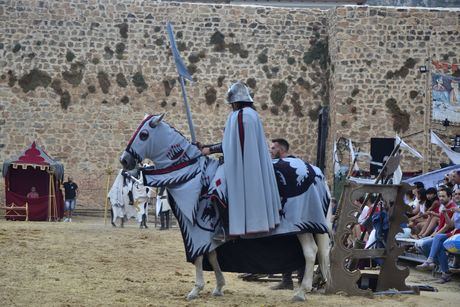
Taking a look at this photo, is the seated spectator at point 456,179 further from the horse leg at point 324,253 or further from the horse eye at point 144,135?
the horse eye at point 144,135

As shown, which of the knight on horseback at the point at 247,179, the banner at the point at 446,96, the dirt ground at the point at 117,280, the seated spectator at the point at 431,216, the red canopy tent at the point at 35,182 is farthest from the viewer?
the banner at the point at 446,96

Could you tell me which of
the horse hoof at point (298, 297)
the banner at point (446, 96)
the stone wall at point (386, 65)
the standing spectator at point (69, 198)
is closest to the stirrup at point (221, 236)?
the horse hoof at point (298, 297)

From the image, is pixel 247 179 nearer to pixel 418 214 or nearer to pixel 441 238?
pixel 441 238

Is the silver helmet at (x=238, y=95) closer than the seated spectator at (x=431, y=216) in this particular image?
Yes

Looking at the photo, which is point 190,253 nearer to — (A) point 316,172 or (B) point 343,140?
(A) point 316,172

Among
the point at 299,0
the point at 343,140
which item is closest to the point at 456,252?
the point at 343,140

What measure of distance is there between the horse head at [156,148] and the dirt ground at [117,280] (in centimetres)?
127

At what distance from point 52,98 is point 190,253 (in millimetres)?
18487

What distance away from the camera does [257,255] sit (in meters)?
10.4

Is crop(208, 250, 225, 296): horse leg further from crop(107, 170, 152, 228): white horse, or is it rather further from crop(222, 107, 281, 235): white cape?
crop(107, 170, 152, 228): white horse

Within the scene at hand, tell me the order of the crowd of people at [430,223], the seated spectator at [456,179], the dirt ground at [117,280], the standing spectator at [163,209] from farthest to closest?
the standing spectator at [163,209] < the seated spectator at [456,179] < the crowd of people at [430,223] < the dirt ground at [117,280]

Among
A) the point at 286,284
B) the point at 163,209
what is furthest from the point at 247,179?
the point at 163,209

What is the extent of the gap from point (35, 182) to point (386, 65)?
9473 mm

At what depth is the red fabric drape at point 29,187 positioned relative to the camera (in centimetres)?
2530
